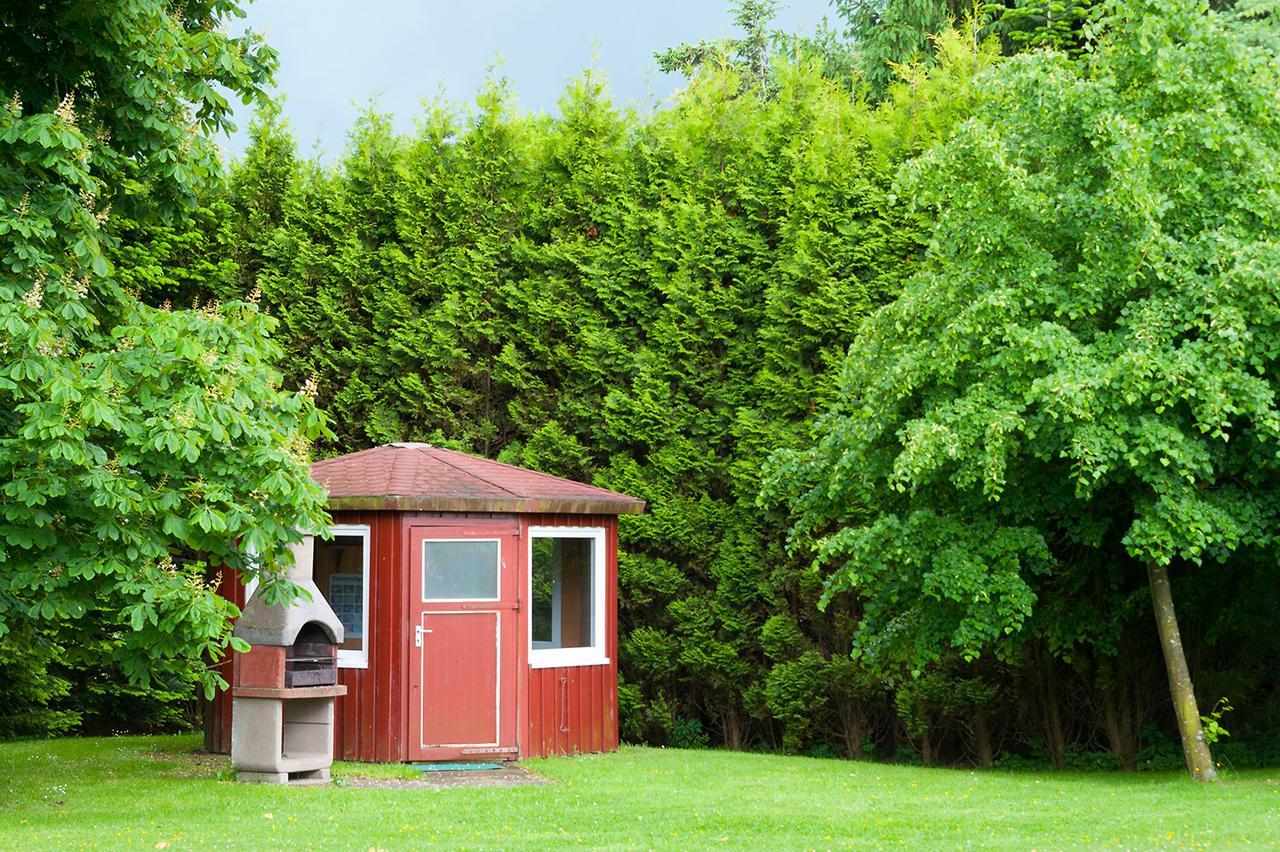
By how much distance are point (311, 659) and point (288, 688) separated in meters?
0.30

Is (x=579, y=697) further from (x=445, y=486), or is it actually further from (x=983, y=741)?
(x=983, y=741)

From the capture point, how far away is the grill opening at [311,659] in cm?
941

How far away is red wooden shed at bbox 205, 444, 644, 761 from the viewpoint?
10.3m

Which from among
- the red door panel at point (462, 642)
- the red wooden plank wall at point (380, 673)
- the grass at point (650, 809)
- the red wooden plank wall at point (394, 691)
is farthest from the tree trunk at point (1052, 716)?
the red wooden plank wall at point (380, 673)

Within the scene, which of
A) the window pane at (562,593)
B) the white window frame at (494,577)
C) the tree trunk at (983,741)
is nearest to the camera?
the white window frame at (494,577)

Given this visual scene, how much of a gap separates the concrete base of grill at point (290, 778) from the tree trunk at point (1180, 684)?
6.05m

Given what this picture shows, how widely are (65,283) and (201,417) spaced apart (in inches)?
55.9

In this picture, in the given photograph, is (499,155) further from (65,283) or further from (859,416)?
(65,283)

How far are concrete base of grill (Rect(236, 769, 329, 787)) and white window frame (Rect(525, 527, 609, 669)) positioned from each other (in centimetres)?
192

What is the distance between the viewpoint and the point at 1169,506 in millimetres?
8453

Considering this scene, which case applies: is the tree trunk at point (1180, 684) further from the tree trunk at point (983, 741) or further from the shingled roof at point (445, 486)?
the shingled roof at point (445, 486)

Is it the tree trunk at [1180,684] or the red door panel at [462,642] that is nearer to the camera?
the tree trunk at [1180,684]

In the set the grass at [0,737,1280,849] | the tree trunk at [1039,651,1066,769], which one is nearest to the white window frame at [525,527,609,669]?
the grass at [0,737,1280,849]

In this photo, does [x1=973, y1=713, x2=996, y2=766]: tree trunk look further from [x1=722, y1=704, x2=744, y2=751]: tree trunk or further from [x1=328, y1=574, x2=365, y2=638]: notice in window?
[x1=328, y1=574, x2=365, y2=638]: notice in window
